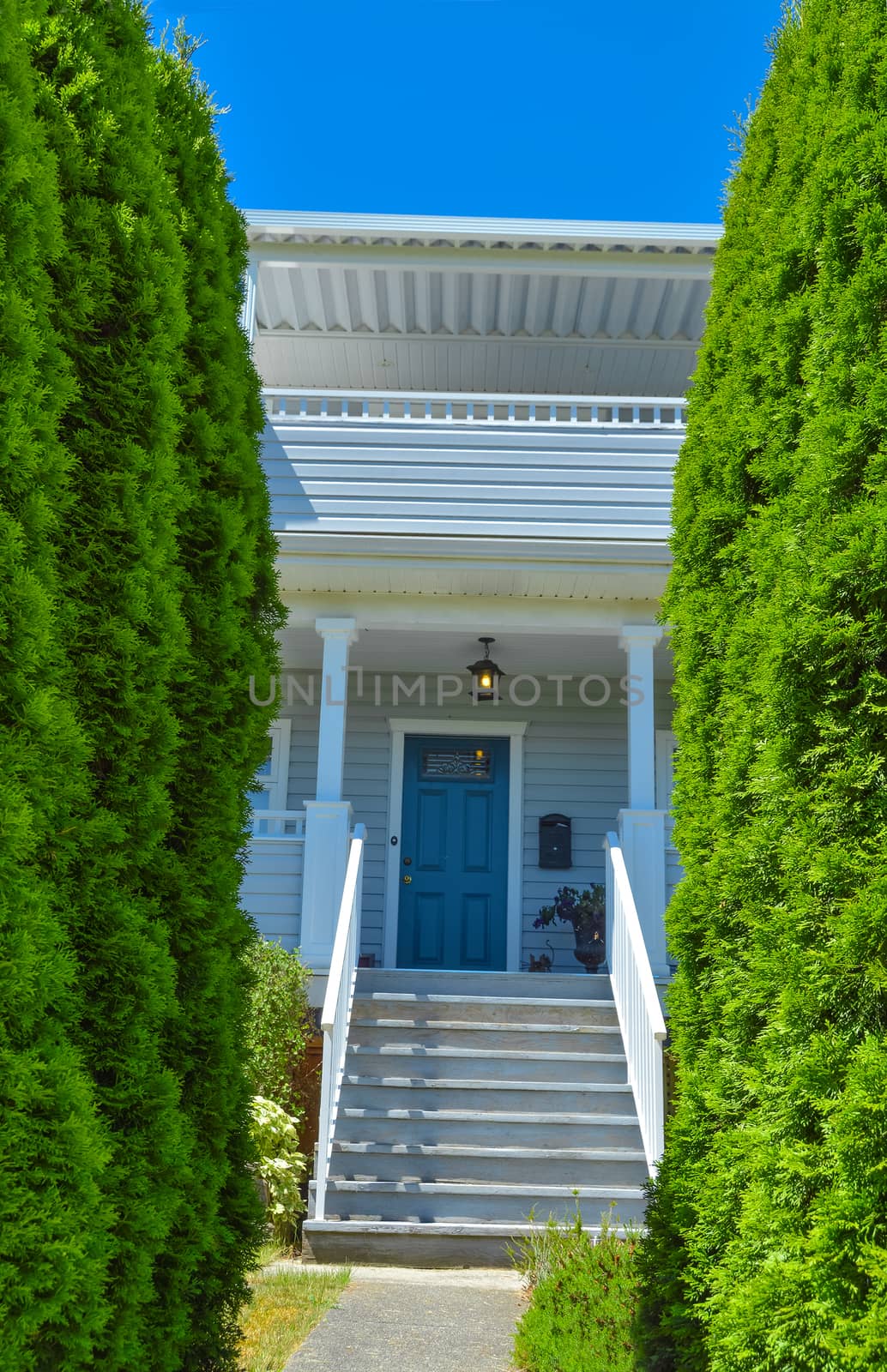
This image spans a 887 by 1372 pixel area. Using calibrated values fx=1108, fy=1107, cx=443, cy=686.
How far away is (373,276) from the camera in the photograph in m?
9.48

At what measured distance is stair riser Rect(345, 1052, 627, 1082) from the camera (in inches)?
256

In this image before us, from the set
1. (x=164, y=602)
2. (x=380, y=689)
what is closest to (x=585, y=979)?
(x=380, y=689)

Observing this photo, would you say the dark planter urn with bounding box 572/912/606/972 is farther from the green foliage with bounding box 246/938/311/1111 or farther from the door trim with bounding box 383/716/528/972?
the green foliage with bounding box 246/938/311/1111

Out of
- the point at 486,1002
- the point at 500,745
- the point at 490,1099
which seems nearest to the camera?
the point at 490,1099

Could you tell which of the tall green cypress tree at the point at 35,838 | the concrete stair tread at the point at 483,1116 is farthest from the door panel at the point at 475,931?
the tall green cypress tree at the point at 35,838

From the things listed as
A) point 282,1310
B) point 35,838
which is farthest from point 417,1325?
point 35,838

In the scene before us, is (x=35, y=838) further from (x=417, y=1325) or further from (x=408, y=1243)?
(x=408, y=1243)

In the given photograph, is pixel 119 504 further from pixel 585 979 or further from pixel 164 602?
pixel 585 979

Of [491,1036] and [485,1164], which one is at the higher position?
[491,1036]

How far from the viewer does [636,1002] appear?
6.40 m

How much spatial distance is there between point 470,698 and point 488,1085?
4.01 m

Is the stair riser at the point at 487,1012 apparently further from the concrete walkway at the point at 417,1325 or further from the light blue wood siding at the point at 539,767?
the light blue wood siding at the point at 539,767

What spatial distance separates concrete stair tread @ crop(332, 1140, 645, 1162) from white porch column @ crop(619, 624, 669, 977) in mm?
1604

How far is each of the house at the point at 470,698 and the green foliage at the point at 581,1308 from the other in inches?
52.6
